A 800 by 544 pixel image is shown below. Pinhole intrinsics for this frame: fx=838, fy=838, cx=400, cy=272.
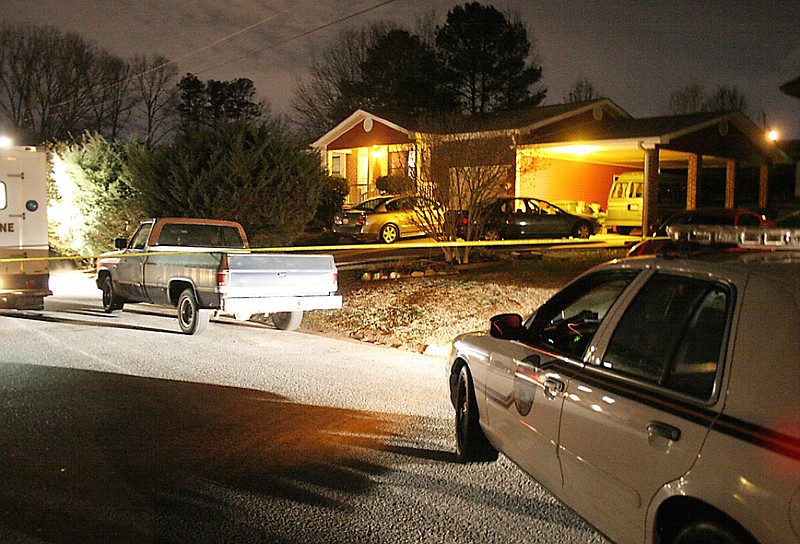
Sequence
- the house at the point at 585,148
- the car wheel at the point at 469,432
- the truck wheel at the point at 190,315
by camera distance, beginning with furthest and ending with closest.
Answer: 1. the house at the point at 585,148
2. the truck wheel at the point at 190,315
3. the car wheel at the point at 469,432

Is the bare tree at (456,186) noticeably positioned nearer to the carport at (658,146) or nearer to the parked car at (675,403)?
the carport at (658,146)

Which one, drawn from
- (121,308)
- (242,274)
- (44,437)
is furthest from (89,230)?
(44,437)

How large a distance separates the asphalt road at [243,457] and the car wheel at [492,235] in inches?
417

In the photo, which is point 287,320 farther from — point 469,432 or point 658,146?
point 658,146

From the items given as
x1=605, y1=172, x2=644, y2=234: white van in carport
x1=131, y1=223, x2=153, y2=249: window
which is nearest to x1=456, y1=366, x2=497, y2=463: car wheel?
x1=131, y1=223, x2=153, y2=249: window

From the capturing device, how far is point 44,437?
6.82m

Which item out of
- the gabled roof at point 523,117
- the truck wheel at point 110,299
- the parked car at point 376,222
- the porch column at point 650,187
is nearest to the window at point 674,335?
the truck wheel at point 110,299

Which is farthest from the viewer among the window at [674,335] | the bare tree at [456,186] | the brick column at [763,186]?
Answer: the brick column at [763,186]

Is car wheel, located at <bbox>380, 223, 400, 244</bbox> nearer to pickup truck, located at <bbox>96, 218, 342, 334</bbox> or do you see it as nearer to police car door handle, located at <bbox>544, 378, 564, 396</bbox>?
pickup truck, located at <bbox>96, 218, 342, 334</bbox>

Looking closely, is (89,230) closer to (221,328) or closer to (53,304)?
(53,304)

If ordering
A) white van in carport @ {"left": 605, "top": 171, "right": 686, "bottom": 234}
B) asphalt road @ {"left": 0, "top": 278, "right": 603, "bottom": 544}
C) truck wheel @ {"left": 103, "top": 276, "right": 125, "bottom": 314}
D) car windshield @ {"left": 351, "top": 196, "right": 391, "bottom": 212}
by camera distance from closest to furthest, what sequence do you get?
1. asphalt road @ {"left": 0, "top": 278, "right": 603, "bottom": 544}
2. truck wheel @ {"left": 103, "top": 276, "right": 125, "bottom": 314}
3. car windshield @ {"left": 351, "top": 196, "right": 391, "bottom": 212}
4. white van in carport @ {"left": 605, "top": 171, "right": 686, "bottom": 234}

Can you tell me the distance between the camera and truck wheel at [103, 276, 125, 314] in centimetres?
1512

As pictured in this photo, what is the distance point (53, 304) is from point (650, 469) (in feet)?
51.4

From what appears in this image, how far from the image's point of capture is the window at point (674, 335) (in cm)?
353
